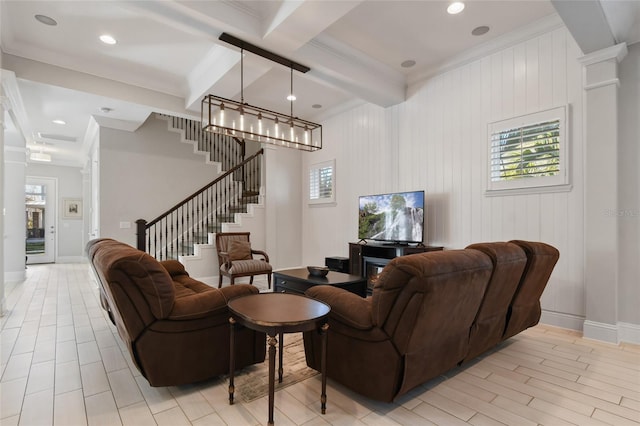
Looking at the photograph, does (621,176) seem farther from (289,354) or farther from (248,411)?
(248,411)

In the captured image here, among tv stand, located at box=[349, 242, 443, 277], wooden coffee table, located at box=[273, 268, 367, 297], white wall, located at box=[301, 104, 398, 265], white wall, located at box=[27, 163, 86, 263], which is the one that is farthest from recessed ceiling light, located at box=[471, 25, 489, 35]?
white wall, located at box=[27, 163, 86, 263]

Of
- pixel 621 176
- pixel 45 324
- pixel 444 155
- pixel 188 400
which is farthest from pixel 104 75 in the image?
pixel 621 176

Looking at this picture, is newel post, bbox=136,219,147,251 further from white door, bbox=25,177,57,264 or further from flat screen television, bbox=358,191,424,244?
white door, bbox=25,177,57,264

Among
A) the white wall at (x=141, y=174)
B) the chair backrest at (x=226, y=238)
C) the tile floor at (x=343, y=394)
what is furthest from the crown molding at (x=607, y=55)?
the white wall at (x=141, y=174)

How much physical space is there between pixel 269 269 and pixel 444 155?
3.33 m

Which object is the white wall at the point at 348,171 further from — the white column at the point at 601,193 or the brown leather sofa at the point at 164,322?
the brown leather sofa at the point at 164,322

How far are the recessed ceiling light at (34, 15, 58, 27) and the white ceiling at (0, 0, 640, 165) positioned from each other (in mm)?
59

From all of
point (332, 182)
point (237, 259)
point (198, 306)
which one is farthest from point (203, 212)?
point (198, 306)

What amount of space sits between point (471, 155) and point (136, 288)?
4.10 m

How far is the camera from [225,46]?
354 centimetres

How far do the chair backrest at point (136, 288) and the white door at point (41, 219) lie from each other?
9912mm

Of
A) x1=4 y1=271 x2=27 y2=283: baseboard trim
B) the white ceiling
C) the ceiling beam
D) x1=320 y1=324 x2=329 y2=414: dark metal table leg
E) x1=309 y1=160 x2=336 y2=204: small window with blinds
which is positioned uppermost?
the white ceiling

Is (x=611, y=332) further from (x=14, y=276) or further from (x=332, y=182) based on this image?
(x=14, y=276)

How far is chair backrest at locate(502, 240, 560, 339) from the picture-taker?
2648mm
